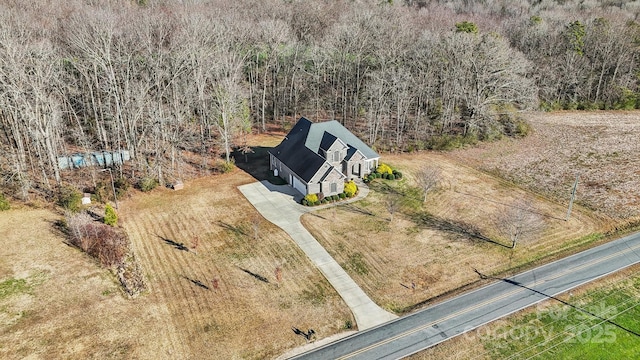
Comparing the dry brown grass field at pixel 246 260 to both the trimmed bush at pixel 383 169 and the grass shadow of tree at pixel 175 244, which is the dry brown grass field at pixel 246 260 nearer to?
the grass shadow of tree at pixel 175 244

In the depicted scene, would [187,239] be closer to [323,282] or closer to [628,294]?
[323,282]

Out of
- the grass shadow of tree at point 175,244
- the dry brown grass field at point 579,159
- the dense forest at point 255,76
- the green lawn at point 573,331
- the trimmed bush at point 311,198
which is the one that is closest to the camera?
the green lawn at point 573,331

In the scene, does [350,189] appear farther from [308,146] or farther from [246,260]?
[246,260]

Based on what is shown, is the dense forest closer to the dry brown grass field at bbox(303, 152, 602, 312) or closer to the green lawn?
the dry brown grass field at bbox(303, 152, 602, 312)

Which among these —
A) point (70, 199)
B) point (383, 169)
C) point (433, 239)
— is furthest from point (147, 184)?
point (433, 239)

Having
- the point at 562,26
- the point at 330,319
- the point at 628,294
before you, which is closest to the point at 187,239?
the point at 330,319

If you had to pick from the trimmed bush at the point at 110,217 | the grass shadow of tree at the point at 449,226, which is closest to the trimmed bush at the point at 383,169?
the grass shadow of tree at the point at 449,226
